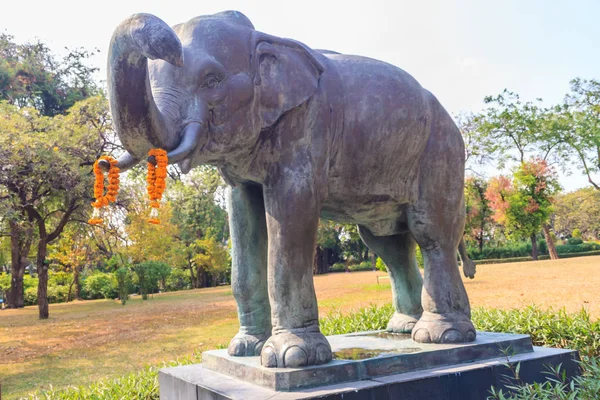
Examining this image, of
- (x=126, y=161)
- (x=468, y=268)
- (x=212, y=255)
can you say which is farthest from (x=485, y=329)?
(x=212, y=255)

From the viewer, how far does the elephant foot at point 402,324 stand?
400 centimetres

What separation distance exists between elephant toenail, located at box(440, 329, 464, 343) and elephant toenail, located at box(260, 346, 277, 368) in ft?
3.95

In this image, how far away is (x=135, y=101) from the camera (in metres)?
2.47

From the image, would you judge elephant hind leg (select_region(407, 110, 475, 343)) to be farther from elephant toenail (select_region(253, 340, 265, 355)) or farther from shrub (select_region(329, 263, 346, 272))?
shrub (select_region(329, 263, 346, 272))

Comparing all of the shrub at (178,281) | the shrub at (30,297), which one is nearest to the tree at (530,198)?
the shrub at (178,281)

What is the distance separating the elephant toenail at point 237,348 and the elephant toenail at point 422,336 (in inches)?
45.0

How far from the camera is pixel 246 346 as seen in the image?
10.9ft

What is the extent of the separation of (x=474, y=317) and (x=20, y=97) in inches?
953

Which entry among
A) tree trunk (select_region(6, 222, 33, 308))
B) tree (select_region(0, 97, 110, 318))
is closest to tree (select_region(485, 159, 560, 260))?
tree (select_region(0, 97, 110, 318))

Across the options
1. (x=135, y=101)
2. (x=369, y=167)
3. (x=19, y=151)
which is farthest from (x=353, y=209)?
(x=19, y=151)

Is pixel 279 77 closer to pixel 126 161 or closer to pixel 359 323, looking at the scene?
pixel 126 161

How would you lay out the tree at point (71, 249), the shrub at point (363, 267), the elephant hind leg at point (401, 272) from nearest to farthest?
the elephant hind leg at point (401, 272) → the tree at point (71, 249) → the shrub at point (363, 267)

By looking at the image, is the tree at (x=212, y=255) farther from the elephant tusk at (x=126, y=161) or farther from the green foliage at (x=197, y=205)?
the elephant tusk at (x=126, y=161)

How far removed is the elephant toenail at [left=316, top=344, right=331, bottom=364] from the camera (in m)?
2.85
